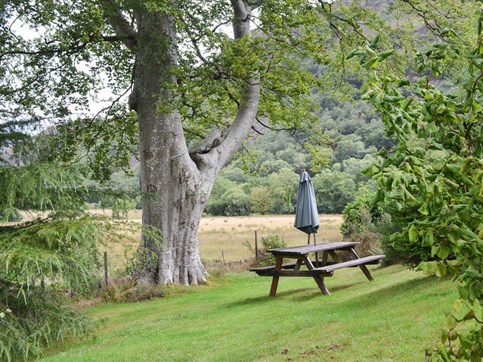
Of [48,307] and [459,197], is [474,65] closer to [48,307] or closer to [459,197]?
[459,197]

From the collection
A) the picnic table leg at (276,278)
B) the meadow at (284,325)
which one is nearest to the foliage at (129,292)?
the meadow at (284,325)

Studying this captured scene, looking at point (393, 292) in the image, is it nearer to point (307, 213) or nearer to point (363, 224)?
point (307, 213)

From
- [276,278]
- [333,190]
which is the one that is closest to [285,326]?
[276,278]

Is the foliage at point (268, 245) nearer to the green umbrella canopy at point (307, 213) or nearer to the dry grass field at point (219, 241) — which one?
the dry grass field at point (219, 241)

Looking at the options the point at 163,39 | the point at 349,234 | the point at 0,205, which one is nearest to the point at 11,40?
the point at 163,39

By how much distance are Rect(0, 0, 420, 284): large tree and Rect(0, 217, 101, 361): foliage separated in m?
4.37

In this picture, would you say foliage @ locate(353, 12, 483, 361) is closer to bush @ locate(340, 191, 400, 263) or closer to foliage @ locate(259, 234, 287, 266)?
bush @ locate(340, 191, 400, 263)

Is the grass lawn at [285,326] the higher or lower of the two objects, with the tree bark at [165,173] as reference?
lower

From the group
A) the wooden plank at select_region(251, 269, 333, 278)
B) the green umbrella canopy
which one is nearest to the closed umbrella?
the green umbrella canopy

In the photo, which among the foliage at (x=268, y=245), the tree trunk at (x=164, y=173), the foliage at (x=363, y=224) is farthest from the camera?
the foliage at (x=268, y=245)

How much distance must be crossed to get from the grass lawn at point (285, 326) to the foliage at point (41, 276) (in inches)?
17.6

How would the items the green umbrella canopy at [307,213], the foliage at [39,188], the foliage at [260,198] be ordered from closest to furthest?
the foliage at [39,188], the green umbrella canopy at [307,213], the foliage at [260,198]

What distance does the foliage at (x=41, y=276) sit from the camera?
6906 millimetres

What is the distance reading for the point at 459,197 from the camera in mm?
1955
